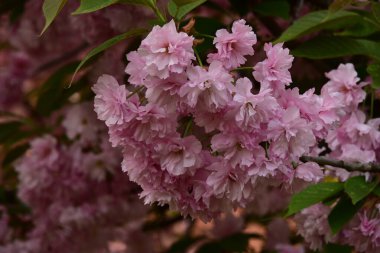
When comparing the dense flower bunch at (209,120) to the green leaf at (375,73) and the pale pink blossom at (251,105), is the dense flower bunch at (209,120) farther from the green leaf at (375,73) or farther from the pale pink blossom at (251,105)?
the green leaf at (375,73)

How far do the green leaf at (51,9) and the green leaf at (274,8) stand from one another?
760mm

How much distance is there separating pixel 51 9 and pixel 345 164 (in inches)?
22.3

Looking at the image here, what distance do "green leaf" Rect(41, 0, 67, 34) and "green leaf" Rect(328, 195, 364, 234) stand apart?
0.65 meters

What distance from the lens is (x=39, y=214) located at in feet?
7.82

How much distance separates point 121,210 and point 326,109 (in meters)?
1.23

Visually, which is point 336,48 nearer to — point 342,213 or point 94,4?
point 342,213

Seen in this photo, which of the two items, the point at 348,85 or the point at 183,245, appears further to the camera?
the point at 183,245

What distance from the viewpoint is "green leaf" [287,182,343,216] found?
4.46ft

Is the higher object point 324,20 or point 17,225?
point 324,20

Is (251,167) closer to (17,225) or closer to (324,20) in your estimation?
(324,20)

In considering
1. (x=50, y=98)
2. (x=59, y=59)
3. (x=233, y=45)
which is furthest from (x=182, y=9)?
(x=59, y=59)

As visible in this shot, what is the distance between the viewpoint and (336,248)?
5.26 ft

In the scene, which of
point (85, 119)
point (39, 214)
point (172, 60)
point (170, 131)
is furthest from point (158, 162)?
point (39, 214)

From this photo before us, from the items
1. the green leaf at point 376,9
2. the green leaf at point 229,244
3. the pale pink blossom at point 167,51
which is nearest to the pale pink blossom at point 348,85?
the green leaf at point 376,9
